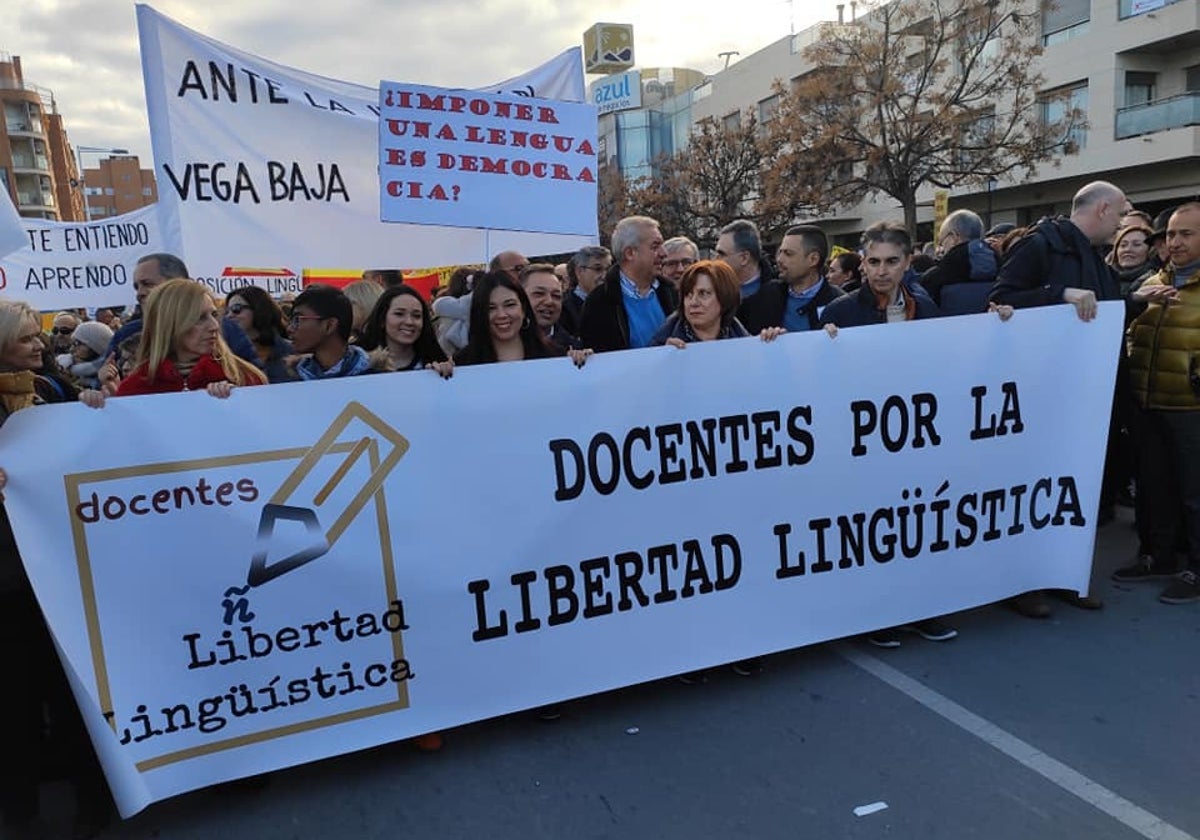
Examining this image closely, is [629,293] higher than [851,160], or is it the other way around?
[851,160]

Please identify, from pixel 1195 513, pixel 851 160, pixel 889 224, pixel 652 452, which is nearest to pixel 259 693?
pixel 652 452

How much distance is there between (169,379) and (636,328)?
2.41 metres

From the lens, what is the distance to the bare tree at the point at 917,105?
22125mm

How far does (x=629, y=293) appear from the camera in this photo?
464 centimetres

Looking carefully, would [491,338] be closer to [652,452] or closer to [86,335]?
[652,452]

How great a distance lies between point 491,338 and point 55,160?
10107cm

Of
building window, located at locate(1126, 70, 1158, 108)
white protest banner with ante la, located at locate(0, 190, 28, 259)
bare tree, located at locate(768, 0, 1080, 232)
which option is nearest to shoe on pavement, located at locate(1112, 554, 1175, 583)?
white protest banner with ante la, located at locate(0, 190, 28, 259)

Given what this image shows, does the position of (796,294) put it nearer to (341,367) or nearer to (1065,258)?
(1065,258)

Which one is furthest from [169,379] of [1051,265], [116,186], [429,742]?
[116,186]

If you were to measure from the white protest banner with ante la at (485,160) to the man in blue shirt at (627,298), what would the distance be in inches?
11.3

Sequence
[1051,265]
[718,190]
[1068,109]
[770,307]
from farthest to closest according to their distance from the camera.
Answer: [718,190]
[1068,109]
[770,307]
[1051,265]

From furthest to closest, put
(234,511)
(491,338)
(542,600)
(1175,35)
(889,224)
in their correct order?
(1175,35), (889,224), (491,338), (542,600), (234,511)

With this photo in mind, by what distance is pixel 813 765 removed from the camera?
9.50 ft

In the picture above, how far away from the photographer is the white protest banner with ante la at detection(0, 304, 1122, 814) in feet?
8.75
